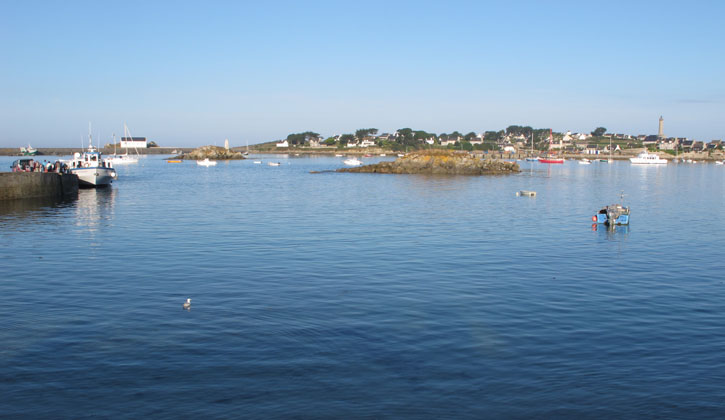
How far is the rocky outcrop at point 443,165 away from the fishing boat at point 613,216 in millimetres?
68738

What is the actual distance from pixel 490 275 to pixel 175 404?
14579 mm

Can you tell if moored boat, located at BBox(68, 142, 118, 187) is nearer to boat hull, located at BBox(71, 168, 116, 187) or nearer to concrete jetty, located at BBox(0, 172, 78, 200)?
boat hull, located at BBox(71, 168, 116, 187)

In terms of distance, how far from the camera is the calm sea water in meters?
11.7

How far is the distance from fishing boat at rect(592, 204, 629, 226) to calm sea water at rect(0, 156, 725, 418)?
77.8 inches

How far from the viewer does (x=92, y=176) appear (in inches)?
2623

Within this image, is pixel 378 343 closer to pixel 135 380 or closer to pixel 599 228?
pixel 135 380

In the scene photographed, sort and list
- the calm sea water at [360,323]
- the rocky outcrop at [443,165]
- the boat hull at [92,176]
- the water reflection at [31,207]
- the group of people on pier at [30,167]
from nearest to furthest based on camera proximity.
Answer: the calm sea water at [360,323] → the water reflection at [31,207] → the group of people on pier at [30,167] → the boat hull at [92,176] → the rocky outcrop at [443,165]

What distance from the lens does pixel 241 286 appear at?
20.9 metres

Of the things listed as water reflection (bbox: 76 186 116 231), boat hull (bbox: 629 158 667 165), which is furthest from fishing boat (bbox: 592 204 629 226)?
boat hull (bbox: 629 158 667 165)

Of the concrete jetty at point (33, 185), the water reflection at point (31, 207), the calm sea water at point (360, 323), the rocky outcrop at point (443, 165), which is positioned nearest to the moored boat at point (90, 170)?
the concrete jetty at point (33, 185)

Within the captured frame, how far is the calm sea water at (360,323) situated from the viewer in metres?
11.7

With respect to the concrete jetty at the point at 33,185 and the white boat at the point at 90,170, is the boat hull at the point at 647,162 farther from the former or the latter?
the concrete jetty at the point at 33,185

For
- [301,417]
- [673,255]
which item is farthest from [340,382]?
[673,255]

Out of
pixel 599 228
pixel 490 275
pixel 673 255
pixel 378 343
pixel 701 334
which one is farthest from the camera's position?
pixel 599 228
